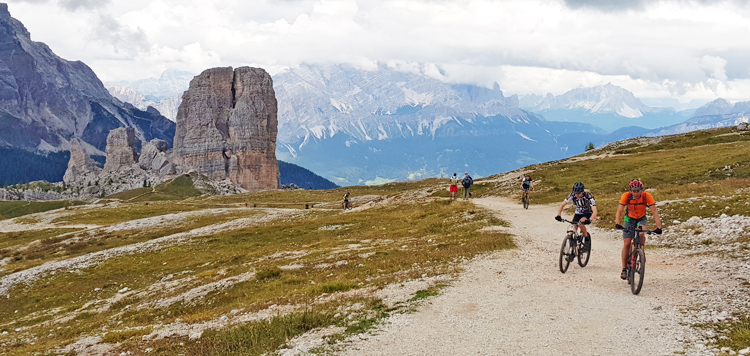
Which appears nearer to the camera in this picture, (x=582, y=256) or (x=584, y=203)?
(x=584, y=203)

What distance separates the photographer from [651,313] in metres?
16.1

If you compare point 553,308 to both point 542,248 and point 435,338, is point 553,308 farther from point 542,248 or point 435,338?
point 542,248

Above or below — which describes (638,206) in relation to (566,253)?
above

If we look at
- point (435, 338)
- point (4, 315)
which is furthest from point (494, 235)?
point (4, 315)

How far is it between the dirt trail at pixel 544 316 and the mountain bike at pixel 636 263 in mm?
418

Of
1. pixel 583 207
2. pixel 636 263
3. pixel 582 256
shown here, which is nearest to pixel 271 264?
pixel 582 256

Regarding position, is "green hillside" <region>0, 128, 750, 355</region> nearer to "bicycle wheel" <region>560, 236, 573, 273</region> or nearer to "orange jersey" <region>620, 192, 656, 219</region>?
"bicycle wheel" <region>560, 236, 573, 273</region>

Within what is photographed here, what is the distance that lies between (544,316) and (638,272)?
16.0 feet

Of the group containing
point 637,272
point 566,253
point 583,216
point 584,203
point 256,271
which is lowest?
point 256,271

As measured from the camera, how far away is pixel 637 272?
61.6ft

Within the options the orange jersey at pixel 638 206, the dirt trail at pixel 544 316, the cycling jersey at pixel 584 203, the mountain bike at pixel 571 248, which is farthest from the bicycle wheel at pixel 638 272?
the cycling jersey at pixel 584 203

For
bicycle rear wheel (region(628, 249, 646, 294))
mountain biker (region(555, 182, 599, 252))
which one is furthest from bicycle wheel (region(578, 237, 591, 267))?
bicycle rear wheel (region(628, 249, 646, 294))

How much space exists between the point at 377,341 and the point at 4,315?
39.6 metres

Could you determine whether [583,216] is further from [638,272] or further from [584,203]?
[638,272]
